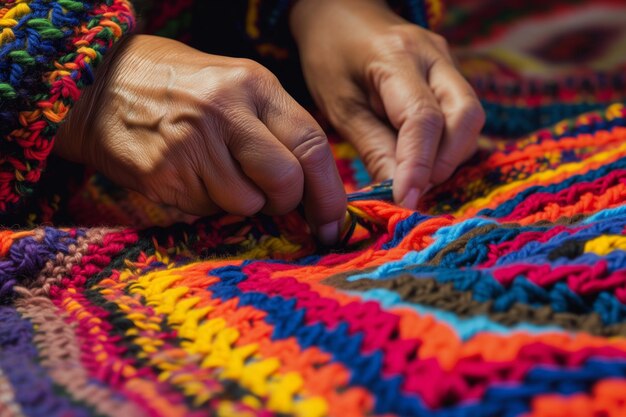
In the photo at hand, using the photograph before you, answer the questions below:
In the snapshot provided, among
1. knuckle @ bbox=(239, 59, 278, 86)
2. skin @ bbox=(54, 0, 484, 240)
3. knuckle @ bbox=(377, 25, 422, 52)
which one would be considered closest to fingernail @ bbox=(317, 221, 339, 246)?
skin @ bbox=(54, 0, 484, 240)

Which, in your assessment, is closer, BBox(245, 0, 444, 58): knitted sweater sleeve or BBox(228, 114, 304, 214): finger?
BBox(228, 114, 304, 214): finger

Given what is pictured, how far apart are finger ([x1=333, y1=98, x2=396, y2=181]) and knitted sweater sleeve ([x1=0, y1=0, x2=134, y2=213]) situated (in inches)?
12.3

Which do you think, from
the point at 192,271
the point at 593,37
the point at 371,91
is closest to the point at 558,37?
the point at 593,37

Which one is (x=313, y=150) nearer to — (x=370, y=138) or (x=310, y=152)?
(x=310, y=152)

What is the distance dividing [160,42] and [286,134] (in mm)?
157

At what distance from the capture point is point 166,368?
0.38 meters

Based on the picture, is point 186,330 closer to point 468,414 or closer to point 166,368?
point 166,368

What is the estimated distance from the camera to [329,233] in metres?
0.59

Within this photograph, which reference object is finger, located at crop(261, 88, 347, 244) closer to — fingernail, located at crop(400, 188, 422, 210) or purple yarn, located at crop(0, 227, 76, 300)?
fingernail, located at crop(400, 188, 422, 210)

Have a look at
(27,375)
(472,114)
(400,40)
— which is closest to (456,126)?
(472,114)

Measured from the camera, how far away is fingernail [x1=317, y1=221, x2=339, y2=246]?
1.92 feet

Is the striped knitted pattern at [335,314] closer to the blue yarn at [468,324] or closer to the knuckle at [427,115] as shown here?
the blue yarn at [468,324]

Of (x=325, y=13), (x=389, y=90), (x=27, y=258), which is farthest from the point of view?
(x=325, y=13)

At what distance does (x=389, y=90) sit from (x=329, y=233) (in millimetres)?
193
